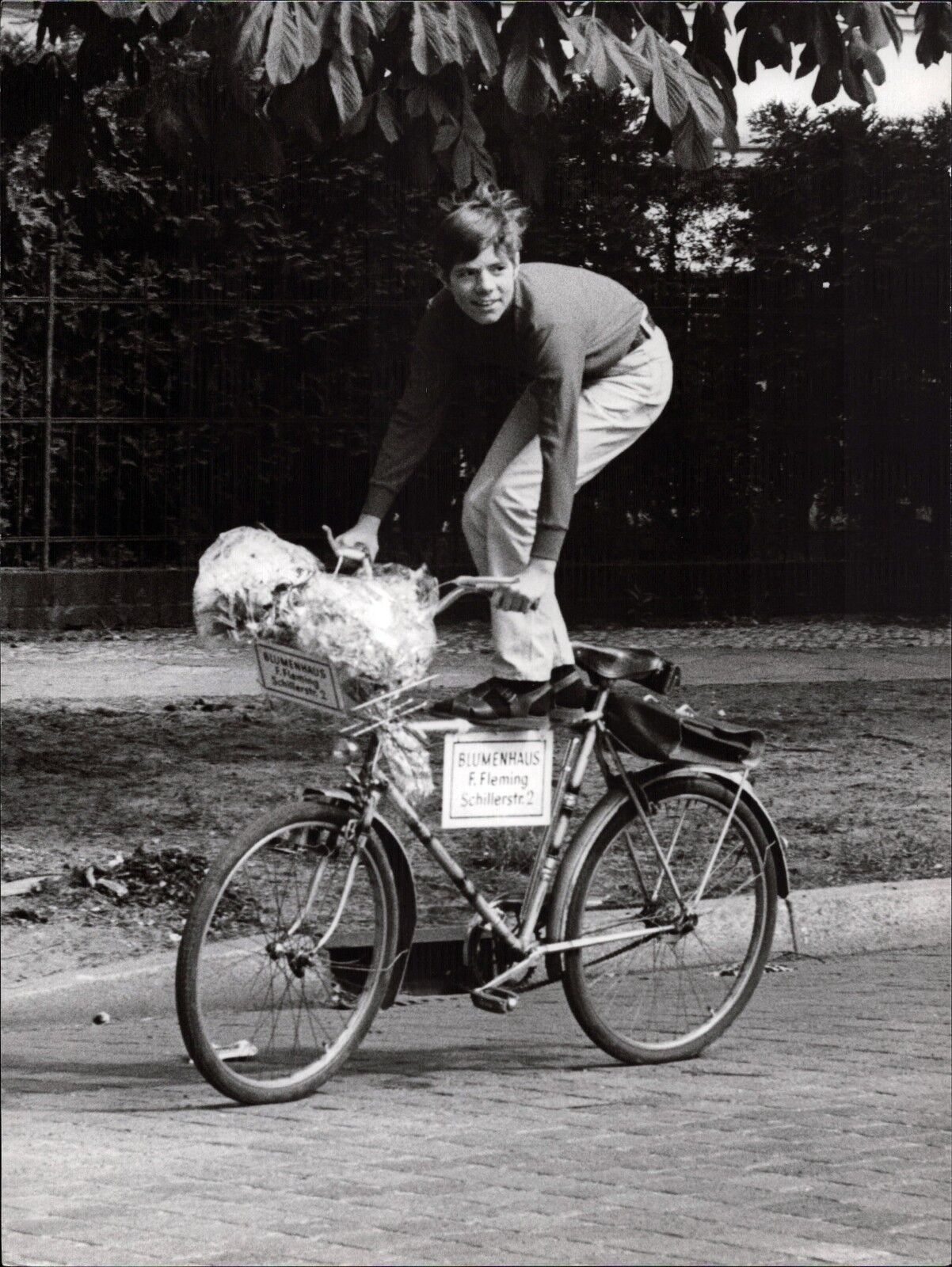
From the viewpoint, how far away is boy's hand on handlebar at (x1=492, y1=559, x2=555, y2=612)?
401cm

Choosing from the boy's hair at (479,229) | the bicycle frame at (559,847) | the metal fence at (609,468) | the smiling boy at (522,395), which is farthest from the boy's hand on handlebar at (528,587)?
the boy's hair at (479,229)

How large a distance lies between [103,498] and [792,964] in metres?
2.39

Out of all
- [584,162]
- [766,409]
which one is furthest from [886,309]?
[584,162]

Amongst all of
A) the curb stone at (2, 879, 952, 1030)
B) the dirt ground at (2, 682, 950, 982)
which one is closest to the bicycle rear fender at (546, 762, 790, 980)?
the dirt ground at (2, 682, 950, 982)

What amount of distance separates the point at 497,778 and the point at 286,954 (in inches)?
22.5

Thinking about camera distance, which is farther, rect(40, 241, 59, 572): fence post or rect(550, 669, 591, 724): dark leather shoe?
rect(550, 669, 591, 724): dark leather shoe

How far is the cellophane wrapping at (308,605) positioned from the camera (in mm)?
3773

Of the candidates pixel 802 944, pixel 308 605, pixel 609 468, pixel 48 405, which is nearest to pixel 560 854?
pixel 609 468

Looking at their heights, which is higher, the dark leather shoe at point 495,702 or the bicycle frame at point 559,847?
the dark leather shoe at point 495,702

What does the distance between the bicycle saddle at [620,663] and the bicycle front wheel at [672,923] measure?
0.26 m

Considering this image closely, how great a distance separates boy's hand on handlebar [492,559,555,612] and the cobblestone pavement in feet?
3.21

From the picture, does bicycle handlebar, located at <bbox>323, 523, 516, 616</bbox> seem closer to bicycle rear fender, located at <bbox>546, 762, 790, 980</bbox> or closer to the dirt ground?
the dirt ground

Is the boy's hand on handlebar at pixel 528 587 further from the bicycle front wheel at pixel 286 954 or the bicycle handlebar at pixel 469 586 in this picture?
the bicycle front wheel at pixel 286 954

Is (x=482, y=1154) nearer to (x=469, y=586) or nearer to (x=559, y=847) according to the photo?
(x=559, y=847)
